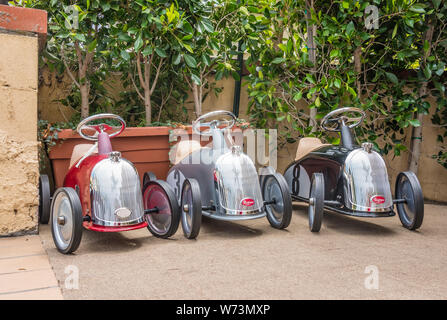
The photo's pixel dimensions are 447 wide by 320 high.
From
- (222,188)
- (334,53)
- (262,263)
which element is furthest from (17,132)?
(334,53)

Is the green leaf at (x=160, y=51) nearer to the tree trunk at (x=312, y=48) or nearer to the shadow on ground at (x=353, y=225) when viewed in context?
the tree trunk at (x=312, y=48)

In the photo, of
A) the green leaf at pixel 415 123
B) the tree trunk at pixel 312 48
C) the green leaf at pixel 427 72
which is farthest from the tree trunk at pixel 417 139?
the tree trunk at pixel 312 48

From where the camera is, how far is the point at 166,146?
11.7 feet

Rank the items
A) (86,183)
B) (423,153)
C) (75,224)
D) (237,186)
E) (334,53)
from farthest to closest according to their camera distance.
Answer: (423,153) < (334,53) < (237,186) < (86,183) < (75,224)

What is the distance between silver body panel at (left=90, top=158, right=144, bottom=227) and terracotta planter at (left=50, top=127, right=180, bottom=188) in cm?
88

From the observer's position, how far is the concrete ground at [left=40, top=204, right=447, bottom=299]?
1.84 metres

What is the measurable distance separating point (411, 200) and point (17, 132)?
A: 255 centimetres

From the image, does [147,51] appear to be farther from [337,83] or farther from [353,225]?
[353,225]

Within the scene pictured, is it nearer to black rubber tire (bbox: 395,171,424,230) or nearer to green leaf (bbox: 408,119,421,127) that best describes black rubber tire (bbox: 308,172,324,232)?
black rubber tire (bbox: 395,171,424,230)

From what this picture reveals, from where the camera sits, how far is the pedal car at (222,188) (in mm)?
2689

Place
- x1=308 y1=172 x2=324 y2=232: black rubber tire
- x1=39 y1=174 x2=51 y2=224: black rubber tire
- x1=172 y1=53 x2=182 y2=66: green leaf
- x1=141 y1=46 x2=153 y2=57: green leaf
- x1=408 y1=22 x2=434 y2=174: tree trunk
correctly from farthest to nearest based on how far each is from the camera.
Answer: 1. x1=408 y1=22 x2=434 y2=174: tree trunk
2. x1=172 y1=53 x2=182 y2=66: green leaf
3. x1=141 y1=46 x2=153 y2=57: green leaf
4. x1=39 y1=174 x2=51 y2=224: black rubber tire
5. x1=308 y1=172 x2=324 y2=232: black rubber tire

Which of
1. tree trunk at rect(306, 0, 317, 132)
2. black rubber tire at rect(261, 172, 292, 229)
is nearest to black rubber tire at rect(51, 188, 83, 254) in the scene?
black rubber tire at rect(261, 172, 292, 229)

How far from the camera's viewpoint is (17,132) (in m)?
2.59
